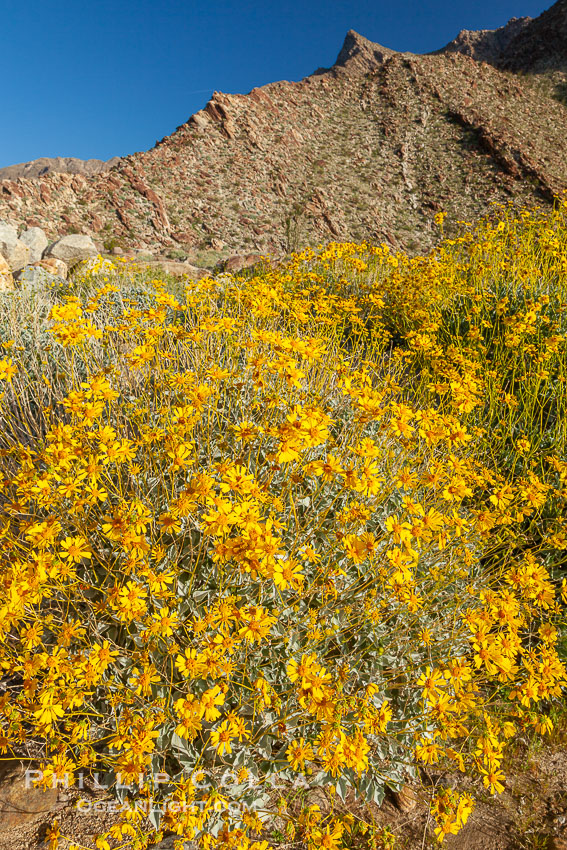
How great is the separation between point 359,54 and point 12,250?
66.3 metres

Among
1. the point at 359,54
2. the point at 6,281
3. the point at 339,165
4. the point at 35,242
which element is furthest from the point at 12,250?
the point at 359,54

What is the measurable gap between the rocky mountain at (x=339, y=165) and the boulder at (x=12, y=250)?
37.0 ft

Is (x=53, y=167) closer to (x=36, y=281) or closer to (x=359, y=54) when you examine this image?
(x=359, y=54)

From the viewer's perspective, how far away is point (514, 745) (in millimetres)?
2113

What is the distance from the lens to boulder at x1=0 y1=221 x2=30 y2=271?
9.86 m

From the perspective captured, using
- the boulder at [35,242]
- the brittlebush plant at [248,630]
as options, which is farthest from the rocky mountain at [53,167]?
the brittlebush plant at [248,630]

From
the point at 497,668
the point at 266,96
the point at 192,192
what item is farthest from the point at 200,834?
the point at 266,96

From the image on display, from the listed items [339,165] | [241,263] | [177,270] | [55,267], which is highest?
[339,165]

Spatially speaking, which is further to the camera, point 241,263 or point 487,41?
point 487,41

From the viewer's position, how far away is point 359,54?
55.8m

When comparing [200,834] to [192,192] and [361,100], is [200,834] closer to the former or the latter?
[192,192]

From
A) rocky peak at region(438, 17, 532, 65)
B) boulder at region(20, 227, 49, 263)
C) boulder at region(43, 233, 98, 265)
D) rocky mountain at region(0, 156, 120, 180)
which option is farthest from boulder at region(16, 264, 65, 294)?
rocky mountain at region(0, 156, 120, 180)

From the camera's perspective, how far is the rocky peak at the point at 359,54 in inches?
2121

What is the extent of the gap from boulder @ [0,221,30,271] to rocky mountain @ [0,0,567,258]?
37.0 ft
